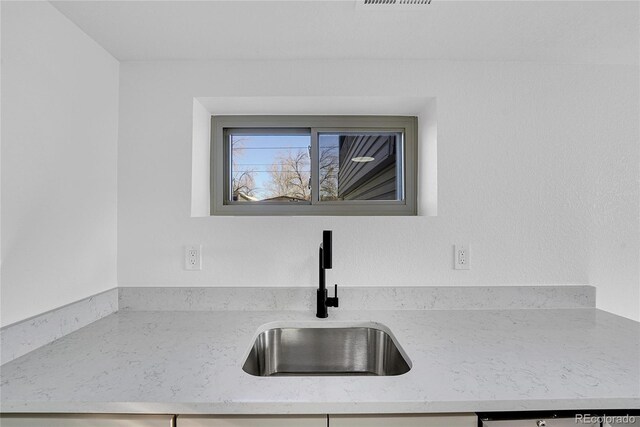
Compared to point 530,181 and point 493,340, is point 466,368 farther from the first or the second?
point 530,181

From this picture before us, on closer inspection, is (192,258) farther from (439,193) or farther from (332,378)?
(439,193)

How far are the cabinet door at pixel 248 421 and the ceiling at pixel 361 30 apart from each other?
132cm

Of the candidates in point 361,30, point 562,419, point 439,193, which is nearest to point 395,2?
point 361,30

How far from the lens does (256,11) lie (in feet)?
3.87

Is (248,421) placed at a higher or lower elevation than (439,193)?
lower

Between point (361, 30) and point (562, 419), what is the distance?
1.44m

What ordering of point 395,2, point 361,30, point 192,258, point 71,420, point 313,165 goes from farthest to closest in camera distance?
point 313,165 → point 192,258 → point 361,30 → point 395,2 → point 71,420

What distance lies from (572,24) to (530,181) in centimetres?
66

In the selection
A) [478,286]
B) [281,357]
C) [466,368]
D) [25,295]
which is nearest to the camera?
[466,368]

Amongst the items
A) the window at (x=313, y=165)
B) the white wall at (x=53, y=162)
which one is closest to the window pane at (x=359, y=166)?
the window at (x=313, y=165)

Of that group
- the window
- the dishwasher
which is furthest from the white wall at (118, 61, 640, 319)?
the dishwasher

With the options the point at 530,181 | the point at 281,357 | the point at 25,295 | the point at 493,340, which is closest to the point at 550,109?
the point at 530,181

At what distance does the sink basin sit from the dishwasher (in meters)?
0.54
